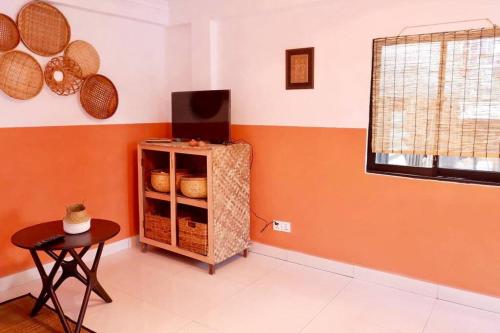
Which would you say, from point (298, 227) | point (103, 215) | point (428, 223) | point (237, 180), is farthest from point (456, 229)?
point (103, 215)

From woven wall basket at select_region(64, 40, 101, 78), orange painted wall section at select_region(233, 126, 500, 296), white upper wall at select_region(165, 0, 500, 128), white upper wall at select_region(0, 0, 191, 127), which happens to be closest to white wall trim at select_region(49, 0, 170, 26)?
white upper wall at select_region(0, 0, 191, 127)

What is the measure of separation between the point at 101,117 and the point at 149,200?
0.89 m

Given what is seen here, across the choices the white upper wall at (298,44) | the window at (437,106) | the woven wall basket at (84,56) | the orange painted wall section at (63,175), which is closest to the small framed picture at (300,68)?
the white upper wall at (298,44)

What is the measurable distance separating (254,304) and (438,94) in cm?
193

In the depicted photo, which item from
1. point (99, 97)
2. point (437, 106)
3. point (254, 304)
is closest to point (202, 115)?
point (99, 97)

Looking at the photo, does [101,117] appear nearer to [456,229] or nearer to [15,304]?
[15,304]

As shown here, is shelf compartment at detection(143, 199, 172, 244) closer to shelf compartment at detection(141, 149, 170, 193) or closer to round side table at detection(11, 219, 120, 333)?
shelf compartment at detection(141, 149, 170, 193)

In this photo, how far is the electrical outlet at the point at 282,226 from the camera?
3.61 m

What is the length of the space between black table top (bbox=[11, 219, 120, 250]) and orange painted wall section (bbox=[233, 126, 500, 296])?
1.50m

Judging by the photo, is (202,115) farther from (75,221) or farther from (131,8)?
(75,221)

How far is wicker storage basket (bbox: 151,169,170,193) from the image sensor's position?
361 cm

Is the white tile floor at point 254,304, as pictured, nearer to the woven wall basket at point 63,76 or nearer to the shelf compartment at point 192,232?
the shelf compartment at point 192,232

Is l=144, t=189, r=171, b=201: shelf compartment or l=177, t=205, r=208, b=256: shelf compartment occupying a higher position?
l=144, t=189, r=171, b=201: shelf compartment

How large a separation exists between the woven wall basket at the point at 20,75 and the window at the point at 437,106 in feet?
8.36
